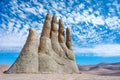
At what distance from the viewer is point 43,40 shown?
104 ft

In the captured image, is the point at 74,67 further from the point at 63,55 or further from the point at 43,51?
the point at 43,51

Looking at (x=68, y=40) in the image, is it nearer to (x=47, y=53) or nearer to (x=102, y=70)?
(x=47, y=53)

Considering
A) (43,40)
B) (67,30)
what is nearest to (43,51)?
(43,40)

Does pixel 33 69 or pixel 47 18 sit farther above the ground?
pixel 47 18

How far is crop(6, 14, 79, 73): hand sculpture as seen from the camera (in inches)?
1104

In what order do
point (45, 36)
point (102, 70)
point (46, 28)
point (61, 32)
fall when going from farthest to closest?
1. point (102, 70)
2. point (61, 32)
3. point (46, 28)
4. point (45, 36)

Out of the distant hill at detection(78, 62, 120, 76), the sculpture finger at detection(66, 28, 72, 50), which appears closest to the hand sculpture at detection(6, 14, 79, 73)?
the sculpture finger at detection(66, 28, 72, 50)

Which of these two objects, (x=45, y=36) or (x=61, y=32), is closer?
(x=45, y=36)

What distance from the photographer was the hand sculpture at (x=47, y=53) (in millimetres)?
28047

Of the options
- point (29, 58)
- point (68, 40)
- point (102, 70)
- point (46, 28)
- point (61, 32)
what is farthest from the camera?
point (102, 70)

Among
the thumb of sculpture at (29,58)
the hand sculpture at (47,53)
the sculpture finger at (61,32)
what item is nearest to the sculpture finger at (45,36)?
the hand sculpture at (47,53)

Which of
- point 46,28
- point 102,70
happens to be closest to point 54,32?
point 46,28

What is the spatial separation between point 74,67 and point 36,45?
7228mm

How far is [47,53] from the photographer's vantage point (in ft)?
103
